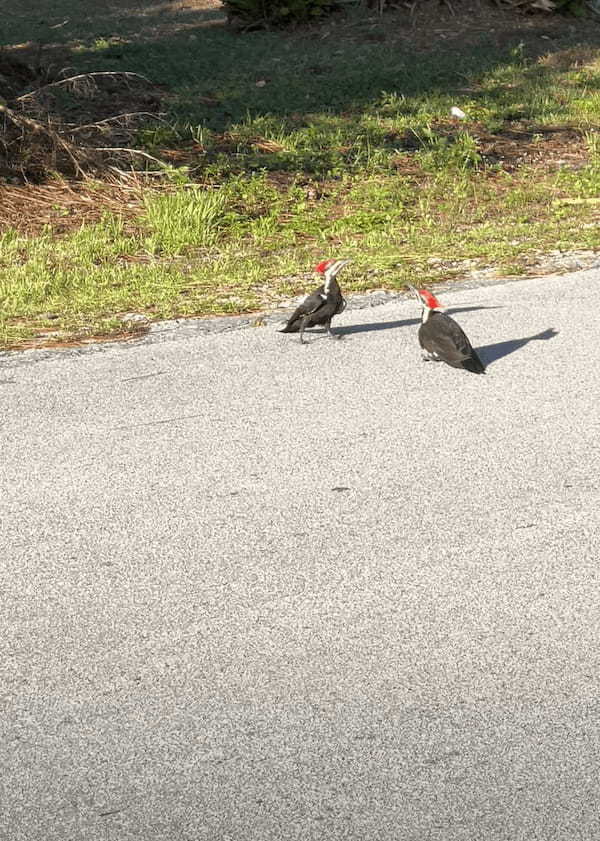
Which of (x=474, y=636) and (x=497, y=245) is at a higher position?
(x=474, y=636)

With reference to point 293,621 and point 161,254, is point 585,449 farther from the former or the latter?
point 161,254

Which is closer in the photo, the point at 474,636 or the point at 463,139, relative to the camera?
the point at 474,636

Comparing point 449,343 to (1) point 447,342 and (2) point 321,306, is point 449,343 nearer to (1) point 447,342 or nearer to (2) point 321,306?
(1) point 447,342

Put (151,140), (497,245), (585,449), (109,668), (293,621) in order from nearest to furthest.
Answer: (109,668) < (293,621) < (585,449) < (497,245) < (151,140)

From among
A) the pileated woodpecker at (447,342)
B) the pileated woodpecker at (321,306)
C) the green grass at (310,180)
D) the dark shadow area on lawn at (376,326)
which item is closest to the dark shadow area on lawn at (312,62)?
the green grass at (310,180)

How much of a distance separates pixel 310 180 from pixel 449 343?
5.47 metres

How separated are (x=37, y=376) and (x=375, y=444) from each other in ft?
7.11

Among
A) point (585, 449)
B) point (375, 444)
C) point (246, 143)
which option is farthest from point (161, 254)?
point (585, 449)

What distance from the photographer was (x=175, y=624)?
12.8ft

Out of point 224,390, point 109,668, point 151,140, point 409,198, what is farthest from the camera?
point 151,140

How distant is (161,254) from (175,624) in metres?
5.62

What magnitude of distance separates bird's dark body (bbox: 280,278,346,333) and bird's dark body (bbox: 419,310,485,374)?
2.38ft

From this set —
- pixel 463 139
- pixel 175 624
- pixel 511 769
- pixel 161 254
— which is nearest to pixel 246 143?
pixel 463 139

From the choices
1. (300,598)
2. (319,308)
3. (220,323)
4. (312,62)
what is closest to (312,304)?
(319,308)
